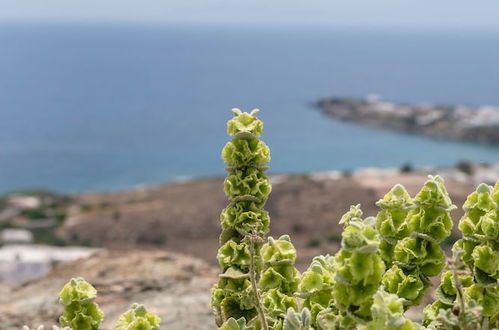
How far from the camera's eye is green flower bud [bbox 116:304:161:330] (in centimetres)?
229

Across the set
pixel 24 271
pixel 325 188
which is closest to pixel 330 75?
pixel 325 188

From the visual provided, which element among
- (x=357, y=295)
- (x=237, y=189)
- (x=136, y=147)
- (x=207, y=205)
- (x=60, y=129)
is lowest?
(x=357, y=295)

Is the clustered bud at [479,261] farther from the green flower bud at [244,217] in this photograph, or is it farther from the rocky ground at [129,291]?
the rocky ground at [129,291]

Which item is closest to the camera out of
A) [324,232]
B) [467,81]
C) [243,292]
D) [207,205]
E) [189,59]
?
[243,292]

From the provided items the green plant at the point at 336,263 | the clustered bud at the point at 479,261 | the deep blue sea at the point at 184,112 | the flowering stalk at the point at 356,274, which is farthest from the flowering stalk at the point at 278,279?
the deep blue sea at the point at 184,112

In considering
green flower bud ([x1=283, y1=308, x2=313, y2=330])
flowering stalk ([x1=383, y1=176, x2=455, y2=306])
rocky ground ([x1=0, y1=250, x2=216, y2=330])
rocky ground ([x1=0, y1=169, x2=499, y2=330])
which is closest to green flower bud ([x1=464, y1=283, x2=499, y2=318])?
flowering stalk ([x1=383, y1=176, x2=455, y2=306])

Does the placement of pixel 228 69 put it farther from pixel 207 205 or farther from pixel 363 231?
pixel 363 231

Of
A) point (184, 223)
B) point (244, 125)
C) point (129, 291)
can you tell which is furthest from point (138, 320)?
point (184, 223)

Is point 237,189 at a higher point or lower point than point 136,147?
lower

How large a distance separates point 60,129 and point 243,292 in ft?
331

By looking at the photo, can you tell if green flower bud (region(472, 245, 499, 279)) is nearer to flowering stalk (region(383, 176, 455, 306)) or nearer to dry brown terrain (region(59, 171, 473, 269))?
flowering stalk (region(383, 176, 455, 306))

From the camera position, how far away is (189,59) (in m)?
195

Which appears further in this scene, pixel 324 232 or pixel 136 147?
pixel 136 147

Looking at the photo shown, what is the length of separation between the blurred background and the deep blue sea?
15.3 inches
